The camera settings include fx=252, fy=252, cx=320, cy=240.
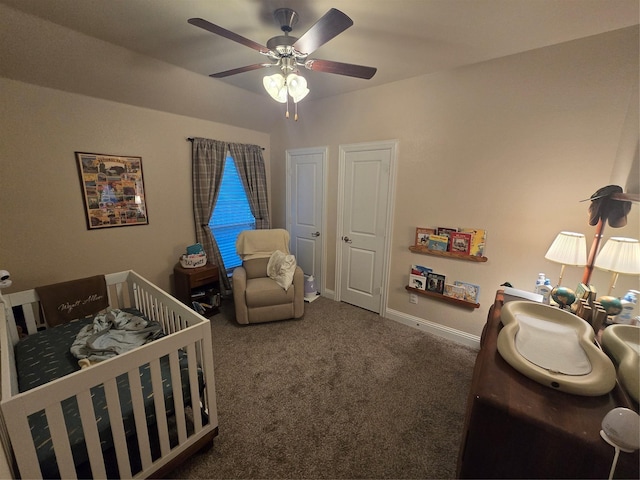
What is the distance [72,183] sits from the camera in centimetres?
235

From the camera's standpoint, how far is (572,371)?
0.97m

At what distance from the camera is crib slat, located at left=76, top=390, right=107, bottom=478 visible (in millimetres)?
1009

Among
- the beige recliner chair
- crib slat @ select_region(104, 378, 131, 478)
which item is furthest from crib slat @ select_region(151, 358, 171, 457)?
the beige recliner chair

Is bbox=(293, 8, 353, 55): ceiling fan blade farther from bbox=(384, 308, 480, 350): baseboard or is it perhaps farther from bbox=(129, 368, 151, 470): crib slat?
bbox=(384, 308, 480, 350): baseboard

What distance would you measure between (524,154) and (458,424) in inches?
83.4

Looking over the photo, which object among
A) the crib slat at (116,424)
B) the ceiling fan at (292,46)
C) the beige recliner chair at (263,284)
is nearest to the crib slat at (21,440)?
the crib slat at (116,424)

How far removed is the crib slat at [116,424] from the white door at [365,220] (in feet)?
8.32

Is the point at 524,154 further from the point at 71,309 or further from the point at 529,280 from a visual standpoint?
the point at 71,309

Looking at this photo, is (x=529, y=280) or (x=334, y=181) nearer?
(x=529, y=280)

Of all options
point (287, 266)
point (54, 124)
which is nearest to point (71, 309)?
point (54, 124)

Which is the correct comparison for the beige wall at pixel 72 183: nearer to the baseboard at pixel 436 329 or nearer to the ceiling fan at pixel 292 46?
the ceiling fan at pixel 292 46

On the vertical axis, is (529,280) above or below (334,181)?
below

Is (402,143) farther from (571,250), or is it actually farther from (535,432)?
(535,432)

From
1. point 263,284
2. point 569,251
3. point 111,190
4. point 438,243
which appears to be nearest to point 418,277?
point 438,243
